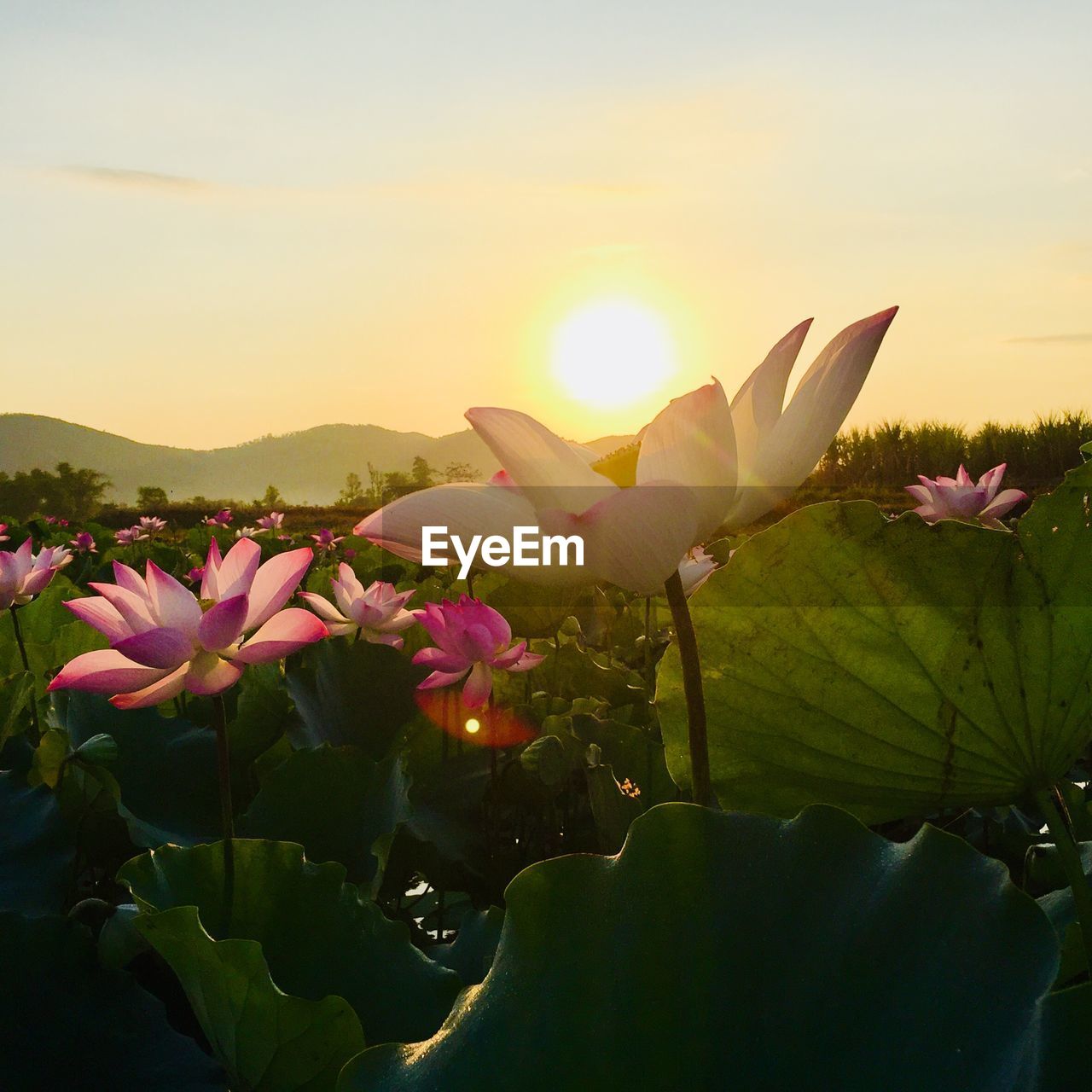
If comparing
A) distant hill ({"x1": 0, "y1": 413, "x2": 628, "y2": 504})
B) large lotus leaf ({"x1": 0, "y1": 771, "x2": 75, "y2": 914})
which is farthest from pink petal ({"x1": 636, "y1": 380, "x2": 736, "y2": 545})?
distant hill ({"x1": 0, "y1": 413, "x2": 628, "y2": 504})

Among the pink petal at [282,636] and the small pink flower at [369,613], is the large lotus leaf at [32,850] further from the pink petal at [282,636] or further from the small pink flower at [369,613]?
the small pink flower at [369,613]

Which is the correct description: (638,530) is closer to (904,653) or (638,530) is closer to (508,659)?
(904,653)

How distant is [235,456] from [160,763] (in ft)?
614

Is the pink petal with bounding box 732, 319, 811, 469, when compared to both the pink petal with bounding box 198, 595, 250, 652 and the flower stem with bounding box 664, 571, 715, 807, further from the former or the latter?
the pink petal with bounding box 198, 595, 250, 652

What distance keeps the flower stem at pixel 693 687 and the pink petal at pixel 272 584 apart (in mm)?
421

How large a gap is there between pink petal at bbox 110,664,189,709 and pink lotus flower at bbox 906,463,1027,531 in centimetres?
127

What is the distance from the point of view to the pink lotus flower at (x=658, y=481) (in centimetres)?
56

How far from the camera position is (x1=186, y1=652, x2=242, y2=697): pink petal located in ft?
2.83

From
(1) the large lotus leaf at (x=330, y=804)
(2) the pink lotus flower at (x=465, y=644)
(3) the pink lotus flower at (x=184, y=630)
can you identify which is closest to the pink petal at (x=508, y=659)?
(2) the pink lotus flower at (x=465, y=644)

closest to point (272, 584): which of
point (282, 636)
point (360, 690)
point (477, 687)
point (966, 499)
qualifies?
point (282, 636)

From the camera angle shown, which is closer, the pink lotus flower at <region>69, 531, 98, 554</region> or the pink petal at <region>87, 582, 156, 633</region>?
the pink petal at <region>87, 582, 156, 633</region>

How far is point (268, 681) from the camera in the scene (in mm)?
1600

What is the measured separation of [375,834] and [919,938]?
0.75 m

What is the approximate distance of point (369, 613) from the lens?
5.48ft
